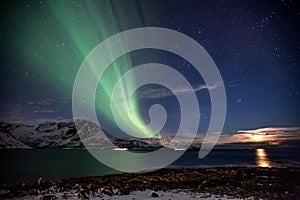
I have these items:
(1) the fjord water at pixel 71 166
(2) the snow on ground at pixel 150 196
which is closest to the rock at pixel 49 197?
(2) the snow on ground at pixel 150 196

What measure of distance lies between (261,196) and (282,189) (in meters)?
5.89

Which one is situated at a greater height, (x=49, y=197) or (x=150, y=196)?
(x=49, y=197)

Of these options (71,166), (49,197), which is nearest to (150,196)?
(49,197)

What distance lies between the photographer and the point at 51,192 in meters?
26.2

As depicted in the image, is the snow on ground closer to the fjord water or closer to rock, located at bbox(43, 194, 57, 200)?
rock, located at bbox(43, 194, 57, 200)

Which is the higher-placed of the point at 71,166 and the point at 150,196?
the point at 150,196

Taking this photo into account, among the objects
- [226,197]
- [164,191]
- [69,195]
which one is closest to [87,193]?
[69,195]

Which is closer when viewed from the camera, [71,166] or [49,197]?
[49,197]

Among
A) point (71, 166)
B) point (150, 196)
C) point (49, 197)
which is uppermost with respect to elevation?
point (49, 197)

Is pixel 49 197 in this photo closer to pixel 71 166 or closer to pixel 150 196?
pixel 150 196

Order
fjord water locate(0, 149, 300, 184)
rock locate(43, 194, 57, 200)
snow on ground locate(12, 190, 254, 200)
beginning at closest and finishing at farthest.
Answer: snow on ground locate(12, 190, 254, 200) < rock locate(43, 194, 57, 200) < fjord water locate(0, 149, 300, 184)

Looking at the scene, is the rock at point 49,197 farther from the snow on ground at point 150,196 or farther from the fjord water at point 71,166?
the fjord water at point 71,166

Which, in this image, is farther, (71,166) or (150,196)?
(71,166)

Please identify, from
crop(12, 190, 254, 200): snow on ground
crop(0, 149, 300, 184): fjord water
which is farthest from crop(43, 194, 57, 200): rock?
crop(0, 149, 300, 184): fjord water
